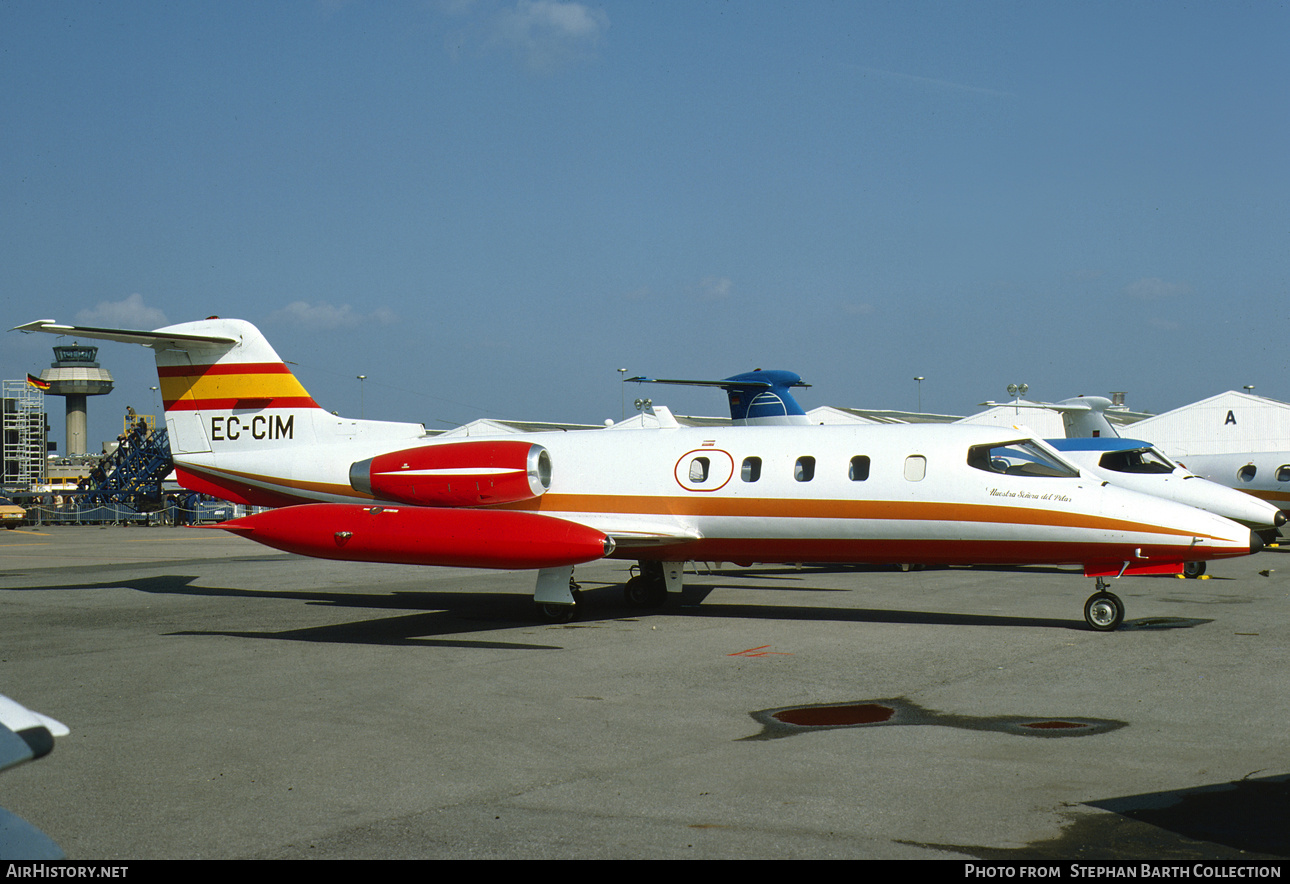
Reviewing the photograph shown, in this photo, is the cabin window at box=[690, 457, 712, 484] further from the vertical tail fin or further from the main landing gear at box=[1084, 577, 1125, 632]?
the main landing gear at box=[1084, 577, 1125, 632]

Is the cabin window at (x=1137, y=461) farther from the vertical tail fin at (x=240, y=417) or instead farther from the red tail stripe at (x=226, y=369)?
the red tail stripe at (x=226, y=369)

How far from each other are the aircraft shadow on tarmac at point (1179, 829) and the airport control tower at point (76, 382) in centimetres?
14129

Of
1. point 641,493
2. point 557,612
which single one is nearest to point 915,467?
point 641,493

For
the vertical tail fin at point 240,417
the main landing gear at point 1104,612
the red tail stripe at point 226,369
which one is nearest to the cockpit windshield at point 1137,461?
the main landing gear at point 1104,612

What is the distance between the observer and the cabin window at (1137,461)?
70.5 ft

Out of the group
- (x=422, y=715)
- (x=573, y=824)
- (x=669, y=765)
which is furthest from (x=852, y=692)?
(x=573, y=824)

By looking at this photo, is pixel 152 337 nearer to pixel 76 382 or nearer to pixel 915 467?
pixel 915 467

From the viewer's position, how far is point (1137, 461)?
71.4 ft

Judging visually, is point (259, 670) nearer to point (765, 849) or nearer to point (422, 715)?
point (422, 715)

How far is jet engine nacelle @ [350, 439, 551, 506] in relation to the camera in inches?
601

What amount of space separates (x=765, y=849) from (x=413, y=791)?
2.27 metres

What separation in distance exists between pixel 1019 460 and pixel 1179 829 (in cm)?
849

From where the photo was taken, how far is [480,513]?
1337cm

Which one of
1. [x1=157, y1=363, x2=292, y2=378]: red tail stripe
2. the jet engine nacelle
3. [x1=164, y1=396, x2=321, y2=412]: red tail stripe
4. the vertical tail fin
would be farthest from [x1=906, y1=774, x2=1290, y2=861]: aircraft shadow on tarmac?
[x1=157, y1=363, x2=292, y2=378]: red tail stripe
